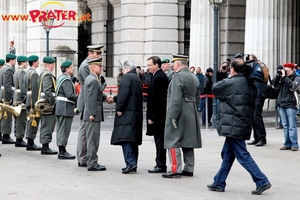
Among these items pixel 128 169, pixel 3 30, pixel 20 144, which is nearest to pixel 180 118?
pixel 128 169

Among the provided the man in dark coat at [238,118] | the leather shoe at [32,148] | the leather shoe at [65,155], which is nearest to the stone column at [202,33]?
the leather shoe at [32,148]

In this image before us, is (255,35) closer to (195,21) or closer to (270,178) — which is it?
(195,21)

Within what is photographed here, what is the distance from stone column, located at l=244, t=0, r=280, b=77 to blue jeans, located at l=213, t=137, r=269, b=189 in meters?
15.7

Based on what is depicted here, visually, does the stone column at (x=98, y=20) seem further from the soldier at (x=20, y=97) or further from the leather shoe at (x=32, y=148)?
the leather shoe at (x=32, y=148)

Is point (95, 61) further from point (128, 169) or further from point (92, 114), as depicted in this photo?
point (128, 169)

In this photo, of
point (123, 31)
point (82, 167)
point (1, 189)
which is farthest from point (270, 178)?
point (123, 31)

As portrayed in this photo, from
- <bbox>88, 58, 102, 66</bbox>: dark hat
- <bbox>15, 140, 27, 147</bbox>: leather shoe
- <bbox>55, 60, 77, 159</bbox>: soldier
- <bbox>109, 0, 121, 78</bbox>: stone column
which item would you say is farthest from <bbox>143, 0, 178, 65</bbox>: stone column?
<bbox>88, 58, 102, 66</bbox>: dark hat

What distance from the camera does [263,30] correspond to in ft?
87.5

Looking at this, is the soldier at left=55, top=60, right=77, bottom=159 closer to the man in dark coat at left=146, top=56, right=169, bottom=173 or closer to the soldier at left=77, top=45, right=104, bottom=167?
the soldier at left=77, top=45, right=104, bottom=167

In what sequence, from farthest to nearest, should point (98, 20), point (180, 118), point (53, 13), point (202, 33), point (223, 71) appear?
point (98, 20) < point (53, 13) < point (202, 33) < point (223, 71) < point (180, 118)

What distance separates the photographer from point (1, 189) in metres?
11.7

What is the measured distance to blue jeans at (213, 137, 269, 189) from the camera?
1115 centimetres

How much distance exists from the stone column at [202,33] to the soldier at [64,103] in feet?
47.4

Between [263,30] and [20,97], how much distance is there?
1187 centimetres
